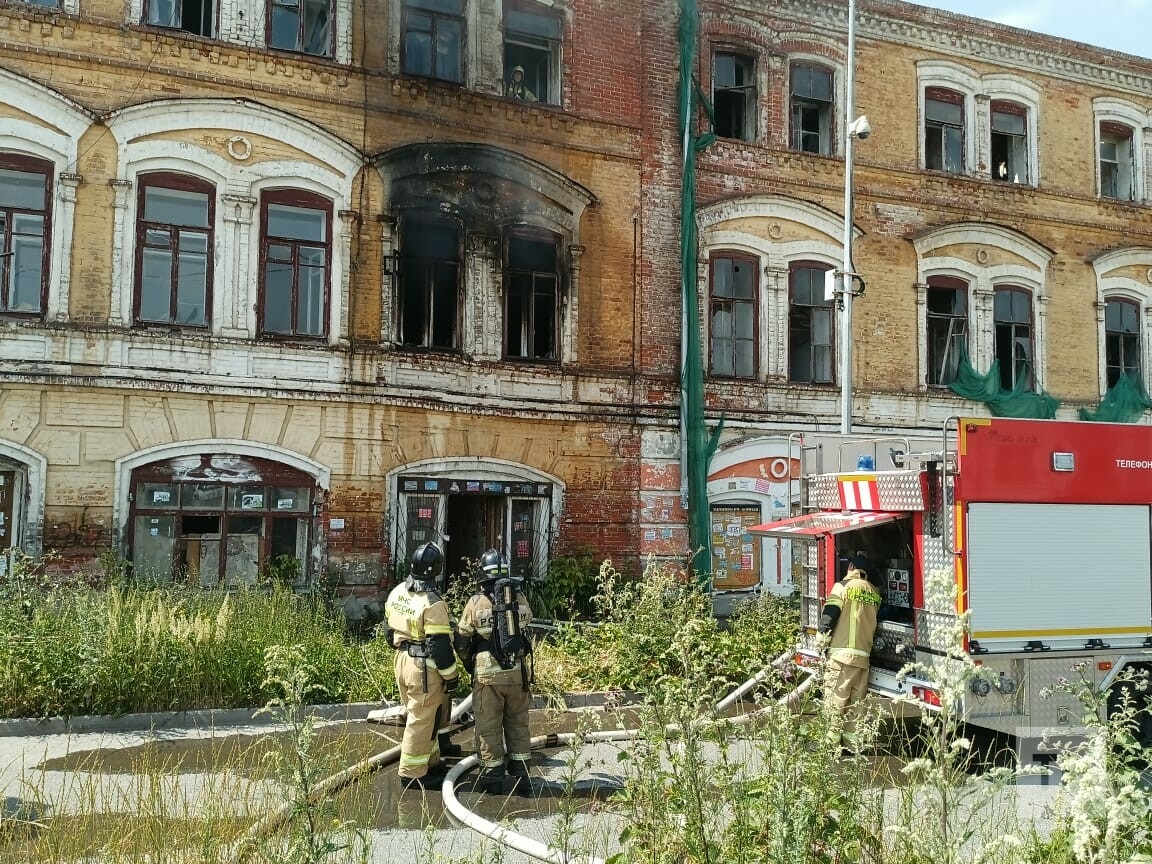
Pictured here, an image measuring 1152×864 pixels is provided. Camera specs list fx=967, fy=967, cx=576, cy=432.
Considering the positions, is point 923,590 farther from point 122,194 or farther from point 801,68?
point 801,68

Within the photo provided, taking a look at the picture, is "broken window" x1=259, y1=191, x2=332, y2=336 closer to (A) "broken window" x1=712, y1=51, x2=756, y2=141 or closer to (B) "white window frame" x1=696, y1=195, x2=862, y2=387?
(B) "white window frame" x1=696, y1=195, x2=862, y2=387

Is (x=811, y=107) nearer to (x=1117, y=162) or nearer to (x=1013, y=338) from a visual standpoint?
(x=1013, y=338)

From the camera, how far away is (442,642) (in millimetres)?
7262

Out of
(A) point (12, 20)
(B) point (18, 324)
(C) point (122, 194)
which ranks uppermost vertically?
(A) point (12, 20)

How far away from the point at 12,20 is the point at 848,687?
40.1ft

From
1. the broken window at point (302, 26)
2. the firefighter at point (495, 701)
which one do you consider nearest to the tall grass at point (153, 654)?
the firefighter at point (495, 701)

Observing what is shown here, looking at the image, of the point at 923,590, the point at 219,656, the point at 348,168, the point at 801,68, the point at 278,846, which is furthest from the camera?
the point at 801,68

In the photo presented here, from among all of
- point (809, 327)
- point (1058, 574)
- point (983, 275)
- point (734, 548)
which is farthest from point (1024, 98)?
point (1058, 574)

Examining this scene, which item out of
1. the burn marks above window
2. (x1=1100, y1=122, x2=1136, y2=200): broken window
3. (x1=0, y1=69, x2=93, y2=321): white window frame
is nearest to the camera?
(x1=0, y1=69, x2=93, y2=321): white window frame

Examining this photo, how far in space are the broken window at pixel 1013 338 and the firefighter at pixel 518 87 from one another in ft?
31.3

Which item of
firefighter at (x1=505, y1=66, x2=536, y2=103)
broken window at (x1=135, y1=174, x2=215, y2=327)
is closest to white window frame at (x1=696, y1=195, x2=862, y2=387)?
firefighter at (x1=505, y1=66, x2=536, y2=103)

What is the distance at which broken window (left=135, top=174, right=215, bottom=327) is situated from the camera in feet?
41.1

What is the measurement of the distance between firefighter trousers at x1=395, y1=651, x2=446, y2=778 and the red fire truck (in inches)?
139

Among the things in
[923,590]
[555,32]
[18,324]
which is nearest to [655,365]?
[555,32]
